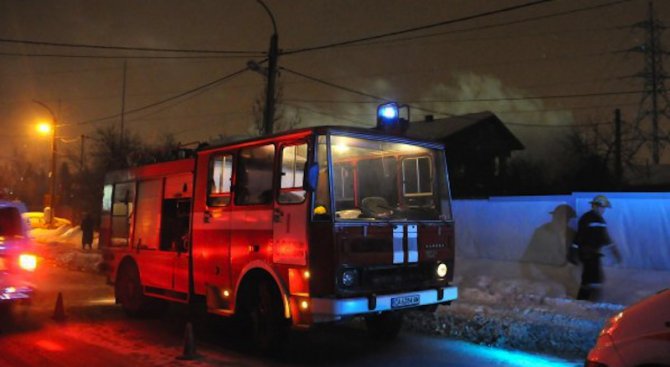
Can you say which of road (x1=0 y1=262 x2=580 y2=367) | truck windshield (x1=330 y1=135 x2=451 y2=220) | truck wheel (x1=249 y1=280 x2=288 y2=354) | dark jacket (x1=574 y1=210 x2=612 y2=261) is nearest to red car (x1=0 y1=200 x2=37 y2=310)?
road (x1=0 y1=262 x2=580 y2=367)

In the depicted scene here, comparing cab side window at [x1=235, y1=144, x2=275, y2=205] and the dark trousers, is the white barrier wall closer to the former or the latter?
the dark trousers

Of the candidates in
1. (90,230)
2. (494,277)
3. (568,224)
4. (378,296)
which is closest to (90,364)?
(378,296)

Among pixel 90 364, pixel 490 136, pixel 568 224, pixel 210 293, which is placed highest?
pixel 490 136

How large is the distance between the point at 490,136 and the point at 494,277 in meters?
32.2

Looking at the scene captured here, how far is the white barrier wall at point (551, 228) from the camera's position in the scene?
1185cm

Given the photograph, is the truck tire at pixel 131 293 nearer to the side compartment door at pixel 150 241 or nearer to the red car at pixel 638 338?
the side compartment door at pixel 150 241

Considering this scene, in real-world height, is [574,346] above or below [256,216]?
below

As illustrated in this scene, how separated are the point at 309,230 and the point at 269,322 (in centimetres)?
140

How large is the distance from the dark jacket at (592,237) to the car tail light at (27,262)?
8.60 m

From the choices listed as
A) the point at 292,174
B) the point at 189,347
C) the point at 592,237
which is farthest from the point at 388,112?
the point at 592,237

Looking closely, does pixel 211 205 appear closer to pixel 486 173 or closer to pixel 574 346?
pixel 574 346

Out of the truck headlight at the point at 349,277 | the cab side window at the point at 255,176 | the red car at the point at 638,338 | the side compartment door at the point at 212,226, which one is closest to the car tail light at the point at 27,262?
the side compartment door at the point at 212,226

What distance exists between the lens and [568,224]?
42.0 feet

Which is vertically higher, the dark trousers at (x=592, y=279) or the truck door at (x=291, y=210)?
the truck door at (x=291, y=210)
